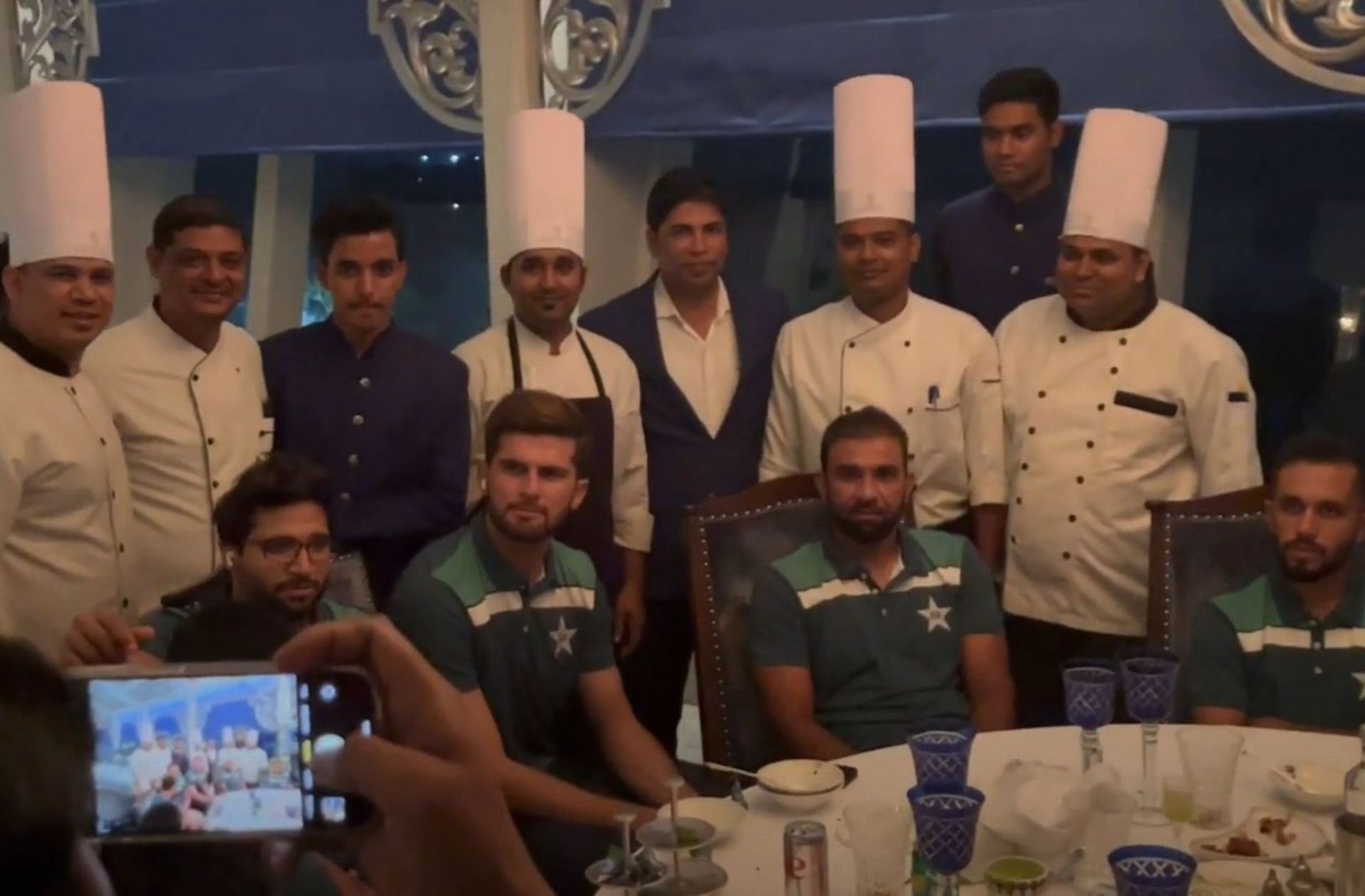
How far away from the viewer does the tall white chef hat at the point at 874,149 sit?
2604 mm

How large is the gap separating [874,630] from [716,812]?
2.21 ft

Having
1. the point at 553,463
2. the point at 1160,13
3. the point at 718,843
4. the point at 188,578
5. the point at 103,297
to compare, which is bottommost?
the point at 718,843

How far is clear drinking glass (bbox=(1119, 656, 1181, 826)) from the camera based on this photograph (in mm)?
1573

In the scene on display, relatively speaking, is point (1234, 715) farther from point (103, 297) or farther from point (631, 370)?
point (103, 297)

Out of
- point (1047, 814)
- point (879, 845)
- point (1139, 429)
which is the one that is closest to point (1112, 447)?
point (1139, 429)

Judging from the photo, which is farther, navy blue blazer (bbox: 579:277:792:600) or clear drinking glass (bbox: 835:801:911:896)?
navy blue blazer (bbox: 579:277:792:600)

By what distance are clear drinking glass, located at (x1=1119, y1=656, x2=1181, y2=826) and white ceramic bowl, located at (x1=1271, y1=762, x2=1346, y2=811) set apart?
13 cm

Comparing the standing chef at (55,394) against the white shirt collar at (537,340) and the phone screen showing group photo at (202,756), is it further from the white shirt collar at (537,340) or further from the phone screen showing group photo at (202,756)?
the phone screen showing group photo at (202,756)

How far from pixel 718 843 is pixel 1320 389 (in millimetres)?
1816

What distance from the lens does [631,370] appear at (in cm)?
264

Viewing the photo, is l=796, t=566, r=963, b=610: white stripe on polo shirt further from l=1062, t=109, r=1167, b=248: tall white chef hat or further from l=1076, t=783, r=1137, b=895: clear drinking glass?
l=1076, t=783, r=1137, b=895: clear drinking glass

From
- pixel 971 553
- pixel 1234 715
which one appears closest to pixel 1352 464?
pixel 1234 715

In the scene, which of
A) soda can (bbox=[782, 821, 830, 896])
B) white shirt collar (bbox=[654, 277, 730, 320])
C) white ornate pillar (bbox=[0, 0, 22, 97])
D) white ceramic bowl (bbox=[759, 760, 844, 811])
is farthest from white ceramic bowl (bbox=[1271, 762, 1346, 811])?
white ornate pillar (bbox=[0, 0, 22, 97])

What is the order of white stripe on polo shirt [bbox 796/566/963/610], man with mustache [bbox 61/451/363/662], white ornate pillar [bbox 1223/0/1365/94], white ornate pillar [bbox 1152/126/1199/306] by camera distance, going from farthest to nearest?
white ornate pillar [bbox 1152/126/1199/306] → white ornate pillar [bbox 1223/0/1365/94] → white stripe on polo shirt [bbox 796/566/963/610] → man with mustache [bbox 61/451/363/662]
